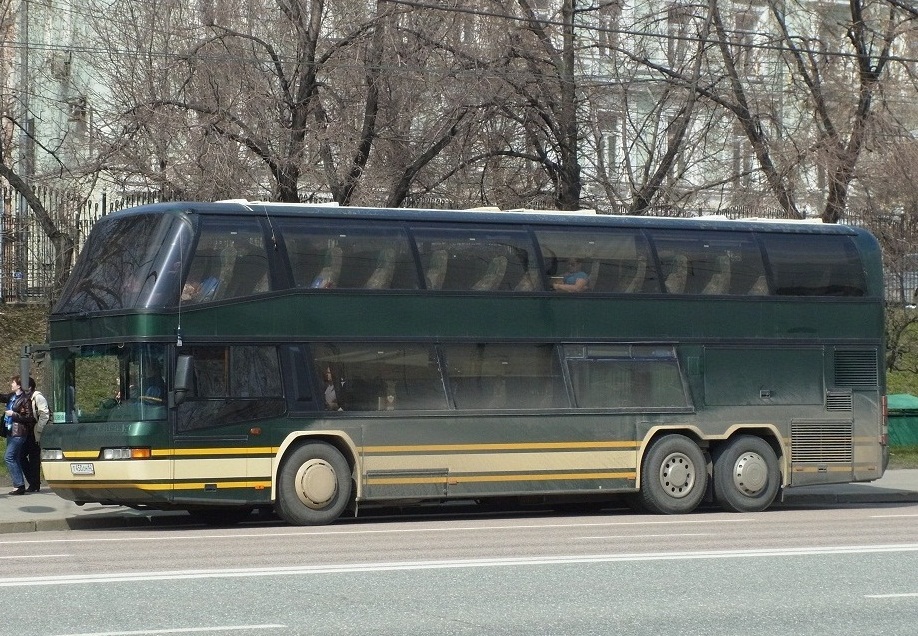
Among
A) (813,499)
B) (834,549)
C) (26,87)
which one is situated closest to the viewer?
(834,549)

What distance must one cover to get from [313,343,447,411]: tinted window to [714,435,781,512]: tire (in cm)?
423

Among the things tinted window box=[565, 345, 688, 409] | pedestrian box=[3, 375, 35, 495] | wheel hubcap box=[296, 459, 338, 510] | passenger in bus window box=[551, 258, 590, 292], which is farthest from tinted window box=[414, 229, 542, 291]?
pedestrian box=[3, 375, 35, 495]

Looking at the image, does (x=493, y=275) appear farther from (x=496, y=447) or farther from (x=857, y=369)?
(x=857, y=369)

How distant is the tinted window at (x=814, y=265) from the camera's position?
2003 cm

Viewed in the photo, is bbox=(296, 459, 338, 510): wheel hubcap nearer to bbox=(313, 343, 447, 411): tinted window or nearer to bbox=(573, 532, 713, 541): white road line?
bbox=(313, 343, 447, 411): tinted window

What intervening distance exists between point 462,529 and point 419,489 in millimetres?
1142

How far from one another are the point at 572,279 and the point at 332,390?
11.7 ft

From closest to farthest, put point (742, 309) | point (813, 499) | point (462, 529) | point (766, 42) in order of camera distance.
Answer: point (462, 529) → point (742, 309) → point (813, 499) → point (766, 42)

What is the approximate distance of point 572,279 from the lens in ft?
61.7

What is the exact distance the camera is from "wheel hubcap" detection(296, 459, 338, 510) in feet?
56.2

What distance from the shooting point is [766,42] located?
27750mm

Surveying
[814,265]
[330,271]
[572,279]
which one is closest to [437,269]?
[330,271]

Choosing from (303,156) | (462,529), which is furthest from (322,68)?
(462,529)

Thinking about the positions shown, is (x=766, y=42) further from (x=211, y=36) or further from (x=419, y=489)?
(x=419, y=489)
